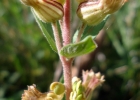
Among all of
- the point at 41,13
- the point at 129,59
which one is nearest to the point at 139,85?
the point at 129,59

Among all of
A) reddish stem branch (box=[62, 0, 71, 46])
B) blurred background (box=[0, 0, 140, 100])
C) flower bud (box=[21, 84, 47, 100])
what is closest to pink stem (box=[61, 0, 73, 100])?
reddish stem branch (box=[62, 0, 71, 46])

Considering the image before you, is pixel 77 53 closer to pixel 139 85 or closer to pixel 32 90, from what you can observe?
pixel 32 90

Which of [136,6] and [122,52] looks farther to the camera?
[136,6]

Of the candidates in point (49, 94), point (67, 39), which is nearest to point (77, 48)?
point (67, 39)

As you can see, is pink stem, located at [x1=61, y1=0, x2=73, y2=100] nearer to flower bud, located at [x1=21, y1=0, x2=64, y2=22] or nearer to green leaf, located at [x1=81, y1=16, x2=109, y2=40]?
flower bud, located at [x1=21, y1=0, x2=64, y2=22]

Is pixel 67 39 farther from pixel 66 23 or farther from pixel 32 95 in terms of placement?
pixel 32 95

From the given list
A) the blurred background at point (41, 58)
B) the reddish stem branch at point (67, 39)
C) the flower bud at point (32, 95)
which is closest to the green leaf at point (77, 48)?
the reddish stem branch at point (67, 39)
